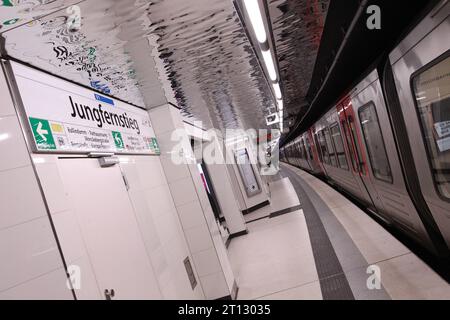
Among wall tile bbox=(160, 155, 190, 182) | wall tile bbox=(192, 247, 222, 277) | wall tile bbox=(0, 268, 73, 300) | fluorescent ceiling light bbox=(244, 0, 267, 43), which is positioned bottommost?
wall tile bbox=(192, 247, 222, 277)

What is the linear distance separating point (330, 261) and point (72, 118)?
3.68 meters

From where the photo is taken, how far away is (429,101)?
2.64 meters

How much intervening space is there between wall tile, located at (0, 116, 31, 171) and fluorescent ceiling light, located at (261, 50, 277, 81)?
2578 millimetres

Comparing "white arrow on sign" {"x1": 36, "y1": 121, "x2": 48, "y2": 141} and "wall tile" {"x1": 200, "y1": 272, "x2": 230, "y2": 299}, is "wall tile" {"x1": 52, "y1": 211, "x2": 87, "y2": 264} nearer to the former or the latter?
"white arrow on sign" {"x1": 36, "y1": 121, "x2": 48, "y2": 141}

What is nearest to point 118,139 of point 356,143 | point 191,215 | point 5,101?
point 5,101

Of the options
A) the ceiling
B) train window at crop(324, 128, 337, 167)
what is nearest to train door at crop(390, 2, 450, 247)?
the ceiling

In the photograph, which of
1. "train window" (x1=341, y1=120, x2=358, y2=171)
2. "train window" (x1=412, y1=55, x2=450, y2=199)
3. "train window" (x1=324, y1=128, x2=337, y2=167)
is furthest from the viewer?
"train window" (x1=324, y1=128, x2=337, y2=167)

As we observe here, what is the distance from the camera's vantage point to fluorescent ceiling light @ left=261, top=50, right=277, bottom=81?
3784mm

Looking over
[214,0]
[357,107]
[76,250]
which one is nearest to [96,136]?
[76,250]

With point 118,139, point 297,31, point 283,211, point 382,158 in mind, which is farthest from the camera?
point 283,211

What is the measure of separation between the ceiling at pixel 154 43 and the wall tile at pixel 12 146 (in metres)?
0.54
